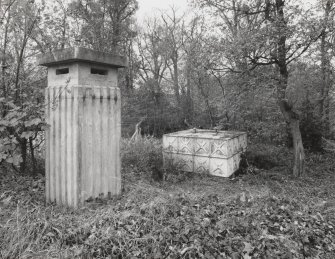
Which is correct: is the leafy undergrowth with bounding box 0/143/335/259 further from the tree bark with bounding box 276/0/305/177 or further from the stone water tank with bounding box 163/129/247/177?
the tree bark with bounding box 276/0/305/177

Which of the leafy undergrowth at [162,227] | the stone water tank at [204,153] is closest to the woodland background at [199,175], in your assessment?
the leafy undergrowth at [162,227]

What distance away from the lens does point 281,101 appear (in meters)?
8.45

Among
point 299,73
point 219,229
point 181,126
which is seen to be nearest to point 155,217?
point 219,229

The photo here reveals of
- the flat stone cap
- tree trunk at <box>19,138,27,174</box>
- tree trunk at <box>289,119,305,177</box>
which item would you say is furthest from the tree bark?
tree trunk at <box>19,138,27,174</box>

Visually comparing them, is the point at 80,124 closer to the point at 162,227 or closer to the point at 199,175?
the point at 162,227

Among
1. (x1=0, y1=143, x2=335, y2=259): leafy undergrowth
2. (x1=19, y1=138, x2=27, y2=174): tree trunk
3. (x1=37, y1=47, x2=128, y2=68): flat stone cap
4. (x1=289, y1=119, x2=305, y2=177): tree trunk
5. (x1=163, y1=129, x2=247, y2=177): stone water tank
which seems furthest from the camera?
(x1=289, y1=119, x2=305, y2=177): tree trunk

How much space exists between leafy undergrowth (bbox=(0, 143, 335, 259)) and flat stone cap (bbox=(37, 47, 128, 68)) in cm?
158

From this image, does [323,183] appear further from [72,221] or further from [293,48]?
[72,221]

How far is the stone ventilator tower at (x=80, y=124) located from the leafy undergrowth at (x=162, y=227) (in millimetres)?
251

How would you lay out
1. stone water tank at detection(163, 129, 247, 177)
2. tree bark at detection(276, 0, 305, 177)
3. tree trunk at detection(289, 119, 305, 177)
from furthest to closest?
tree trunk at detection(289, 119, 305, 177) < stone water tank at detection(163, 129, 247, 177) < tree bark at detection(276, 0, 305, 177)

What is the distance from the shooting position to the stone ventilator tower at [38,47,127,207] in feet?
10.7

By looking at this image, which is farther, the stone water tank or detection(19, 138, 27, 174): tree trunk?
the stone water tank

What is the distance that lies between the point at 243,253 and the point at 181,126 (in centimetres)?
1579

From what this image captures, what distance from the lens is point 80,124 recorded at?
325cm
